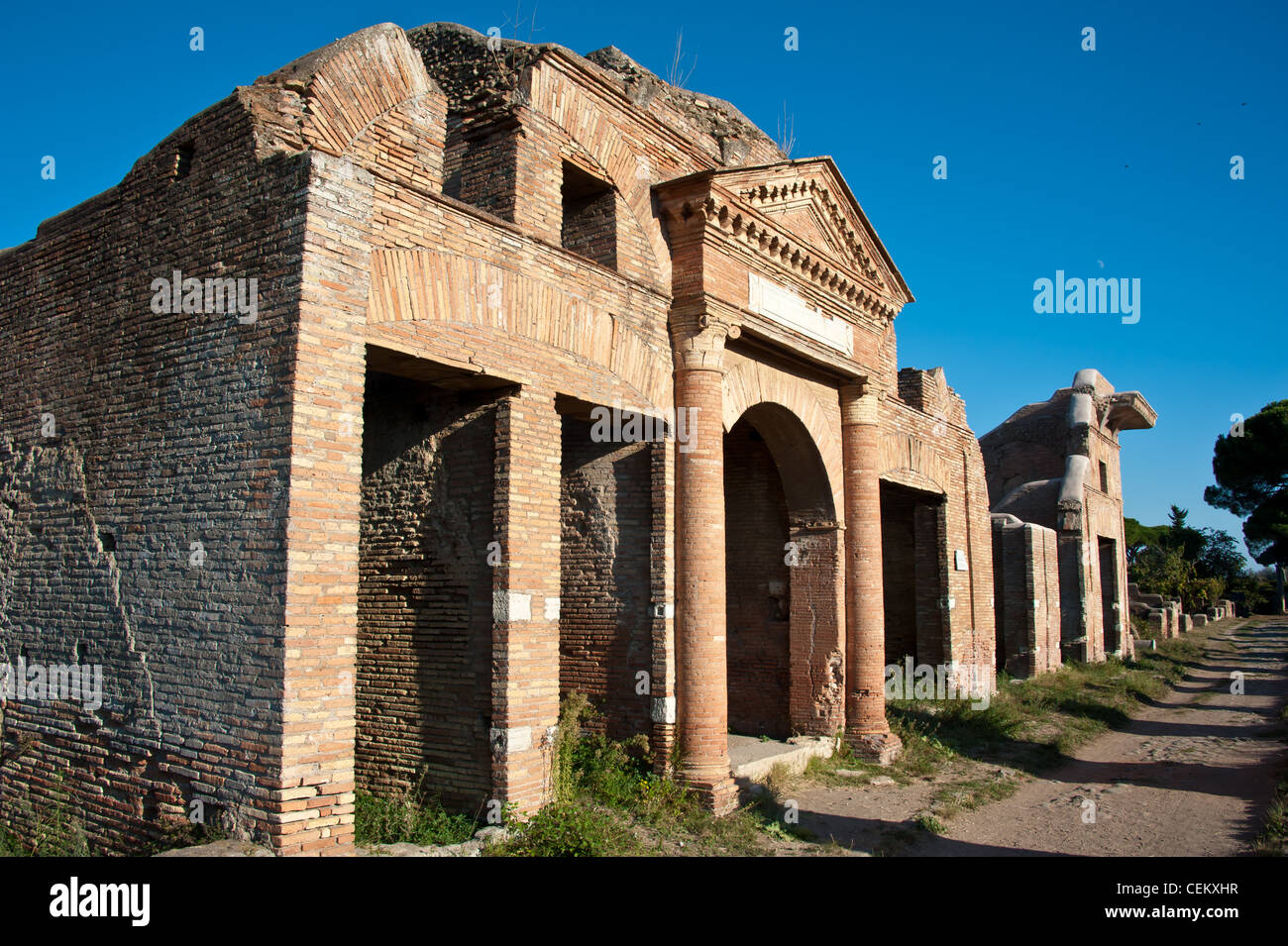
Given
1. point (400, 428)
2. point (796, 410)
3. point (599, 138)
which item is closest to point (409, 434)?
point (400, 428)

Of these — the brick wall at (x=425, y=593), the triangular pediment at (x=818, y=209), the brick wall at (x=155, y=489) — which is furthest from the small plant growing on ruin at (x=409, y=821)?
the triangular pediment at (x=818, y=209)

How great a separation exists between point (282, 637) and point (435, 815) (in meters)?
2.60

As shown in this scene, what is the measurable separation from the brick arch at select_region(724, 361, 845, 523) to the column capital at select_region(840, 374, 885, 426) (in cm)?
26

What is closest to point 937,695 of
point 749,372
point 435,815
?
point 749,372

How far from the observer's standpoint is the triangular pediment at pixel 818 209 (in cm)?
1058

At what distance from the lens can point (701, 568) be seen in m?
9.42

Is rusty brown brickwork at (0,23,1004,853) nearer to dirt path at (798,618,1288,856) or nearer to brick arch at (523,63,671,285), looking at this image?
brick arch at (523,63,671,285)

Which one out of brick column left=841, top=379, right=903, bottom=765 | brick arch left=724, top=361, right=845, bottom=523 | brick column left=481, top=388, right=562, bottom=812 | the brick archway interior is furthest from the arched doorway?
brick column left=481, top=388, right=562, bottom=812

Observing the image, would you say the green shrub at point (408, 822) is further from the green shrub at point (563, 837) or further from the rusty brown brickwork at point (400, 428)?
the green shrub at point (563, 837)

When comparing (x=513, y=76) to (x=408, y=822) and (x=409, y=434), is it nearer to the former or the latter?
(x=409, y=434)

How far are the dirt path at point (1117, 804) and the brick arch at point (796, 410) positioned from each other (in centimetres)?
414

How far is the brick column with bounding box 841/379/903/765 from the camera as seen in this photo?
40.3ft

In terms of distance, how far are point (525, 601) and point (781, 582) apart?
6175 mm

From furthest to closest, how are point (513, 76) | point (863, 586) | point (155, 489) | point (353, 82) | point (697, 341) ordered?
point (863, 586), point (697, 341), point (513, 76), point (353, 82), point (155, 489)
